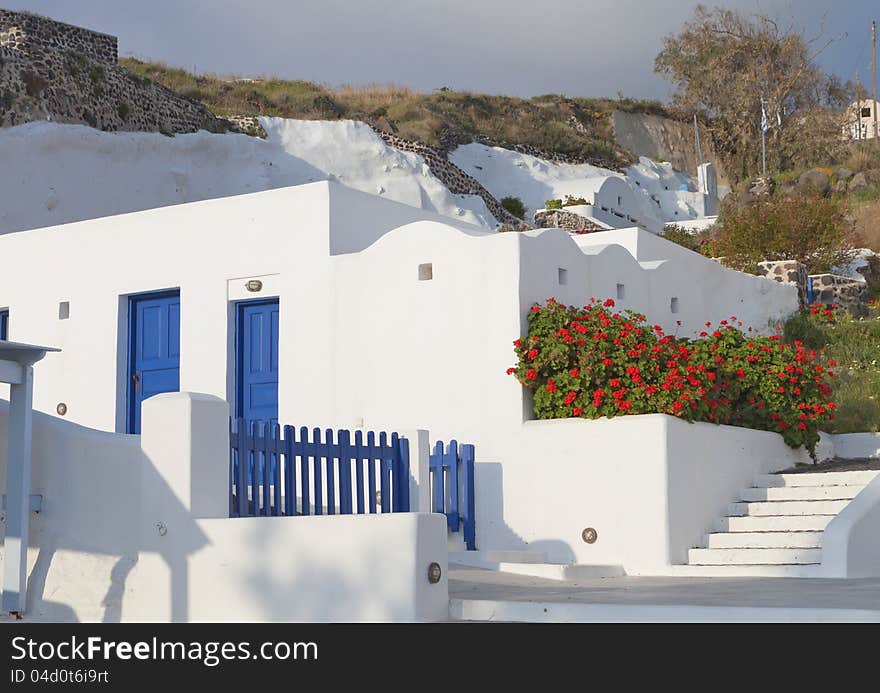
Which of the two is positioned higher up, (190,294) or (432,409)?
(190,294)

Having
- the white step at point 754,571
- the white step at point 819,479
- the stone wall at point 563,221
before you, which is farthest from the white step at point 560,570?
the stone wall at point 563,221

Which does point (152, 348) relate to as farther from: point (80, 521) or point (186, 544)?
point (186, 544)

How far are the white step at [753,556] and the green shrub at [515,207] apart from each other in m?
24.2

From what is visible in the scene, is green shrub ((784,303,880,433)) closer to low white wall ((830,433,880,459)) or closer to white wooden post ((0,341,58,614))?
low white wall ((830,433,880,459))

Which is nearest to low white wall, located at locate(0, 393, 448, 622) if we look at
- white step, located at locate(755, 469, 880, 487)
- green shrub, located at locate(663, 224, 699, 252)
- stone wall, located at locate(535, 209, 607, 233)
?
white step, located at locate(755, 469, 880, 487)

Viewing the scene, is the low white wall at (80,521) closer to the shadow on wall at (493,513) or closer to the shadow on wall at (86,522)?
the shadow on wall at (86,522)

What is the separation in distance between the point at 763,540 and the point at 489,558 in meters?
2.45

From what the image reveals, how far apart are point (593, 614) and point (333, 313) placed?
6.36 m

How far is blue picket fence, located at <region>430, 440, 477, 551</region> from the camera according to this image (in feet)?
35.7

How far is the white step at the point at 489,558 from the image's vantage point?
394 inches

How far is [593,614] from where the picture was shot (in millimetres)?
6613

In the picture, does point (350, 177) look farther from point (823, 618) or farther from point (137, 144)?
point (823, 618)

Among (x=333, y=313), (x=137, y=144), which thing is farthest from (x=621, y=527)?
(x=137, y=144)

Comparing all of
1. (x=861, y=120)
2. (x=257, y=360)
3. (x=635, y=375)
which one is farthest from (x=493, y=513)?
(x=861, y=120)
